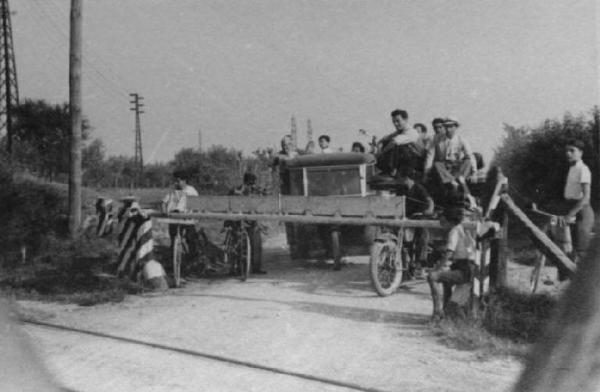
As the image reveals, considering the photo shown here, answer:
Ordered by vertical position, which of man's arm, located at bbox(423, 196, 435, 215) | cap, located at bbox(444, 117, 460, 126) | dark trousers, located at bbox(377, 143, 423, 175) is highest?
cap, located at bbox(444, 117, 460, 126)

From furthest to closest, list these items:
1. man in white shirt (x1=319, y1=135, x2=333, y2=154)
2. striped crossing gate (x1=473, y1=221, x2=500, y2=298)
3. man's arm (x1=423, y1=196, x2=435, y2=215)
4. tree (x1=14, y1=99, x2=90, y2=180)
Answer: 1. tree (x1=14, y1=99, x2=90, y2=180)
2. man in white shirt (x1=319, y1=135, x2=333, y2=154)
3. man's arm (x1=423, y1=196, x2=435, y2=215)
4. striped crossing gate (x1=473, y1=221, x2=500, y2=298)

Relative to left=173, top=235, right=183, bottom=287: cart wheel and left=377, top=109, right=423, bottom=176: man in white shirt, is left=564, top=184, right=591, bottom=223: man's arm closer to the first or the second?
left=377, top=109, right=423, bottom=176: man in white shirt

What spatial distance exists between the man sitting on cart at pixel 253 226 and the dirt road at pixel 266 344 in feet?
4.69

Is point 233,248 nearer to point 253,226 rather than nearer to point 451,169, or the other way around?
point 253,226

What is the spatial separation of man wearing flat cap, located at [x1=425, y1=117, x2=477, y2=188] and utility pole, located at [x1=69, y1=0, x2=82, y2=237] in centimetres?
707

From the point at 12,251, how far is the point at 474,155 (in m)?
8.16

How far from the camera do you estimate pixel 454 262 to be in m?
5.41

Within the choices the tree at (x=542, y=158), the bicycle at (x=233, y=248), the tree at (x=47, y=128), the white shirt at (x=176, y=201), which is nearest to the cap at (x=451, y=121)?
the bicycle at (x=233, y=248)

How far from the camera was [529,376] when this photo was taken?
0.49 meters

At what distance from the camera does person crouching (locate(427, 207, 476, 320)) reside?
17.4 ft

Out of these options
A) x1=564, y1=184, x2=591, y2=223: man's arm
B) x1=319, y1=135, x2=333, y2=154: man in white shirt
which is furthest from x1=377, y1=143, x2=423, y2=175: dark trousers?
x1=319, y1=135, x2=333, y2=154: man in white shirt

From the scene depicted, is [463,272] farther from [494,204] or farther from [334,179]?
[334,179]

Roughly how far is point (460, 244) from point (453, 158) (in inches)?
75.2

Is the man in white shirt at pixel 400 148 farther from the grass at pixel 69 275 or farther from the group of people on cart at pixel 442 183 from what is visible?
the grass at pixel 69 275
